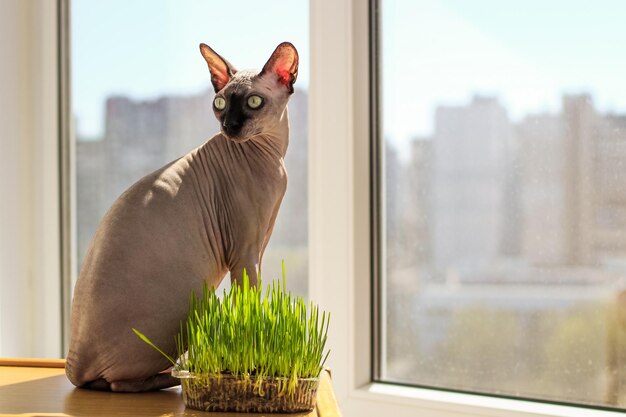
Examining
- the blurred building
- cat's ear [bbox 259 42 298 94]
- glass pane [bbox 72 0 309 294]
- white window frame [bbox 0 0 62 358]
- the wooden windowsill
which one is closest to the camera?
the wooden windowsill

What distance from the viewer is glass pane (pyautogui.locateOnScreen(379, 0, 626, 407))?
1.49 metres

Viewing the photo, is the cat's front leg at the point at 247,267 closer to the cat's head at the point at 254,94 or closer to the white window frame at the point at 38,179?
the cat's head at the point at 254,94

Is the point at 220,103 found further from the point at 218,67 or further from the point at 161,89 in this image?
the point at 161,89

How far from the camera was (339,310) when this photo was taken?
1682 mm

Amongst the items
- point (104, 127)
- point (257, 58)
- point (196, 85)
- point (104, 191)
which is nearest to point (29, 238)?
point (104, 191)

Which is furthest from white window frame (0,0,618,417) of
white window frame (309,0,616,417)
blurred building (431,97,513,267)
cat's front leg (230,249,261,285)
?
cat's front leg (230,249,261,285)

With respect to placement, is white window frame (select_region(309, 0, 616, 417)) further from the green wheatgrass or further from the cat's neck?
the green wheatgrass

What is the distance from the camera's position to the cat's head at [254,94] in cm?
101

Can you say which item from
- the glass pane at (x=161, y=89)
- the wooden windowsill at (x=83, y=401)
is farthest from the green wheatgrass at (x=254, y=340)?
the glass pane at (x=161, y=89)

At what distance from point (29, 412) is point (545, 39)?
119 centimetres

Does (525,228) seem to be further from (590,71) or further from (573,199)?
(590,71)

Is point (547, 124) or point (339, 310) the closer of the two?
point (547, 124)

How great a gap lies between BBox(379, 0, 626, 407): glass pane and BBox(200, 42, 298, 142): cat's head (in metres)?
0.70

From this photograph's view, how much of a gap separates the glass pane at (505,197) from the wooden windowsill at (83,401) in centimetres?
60
